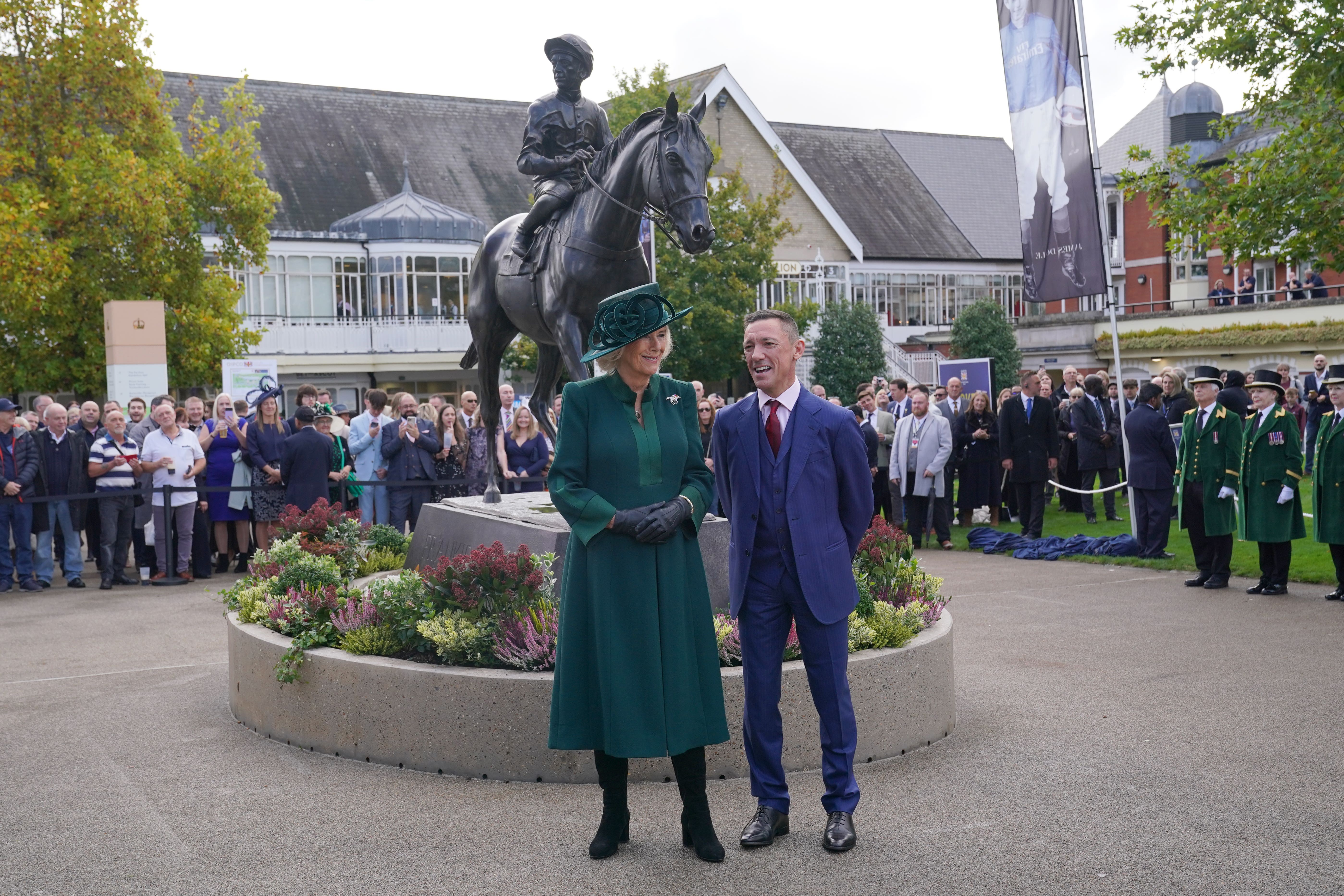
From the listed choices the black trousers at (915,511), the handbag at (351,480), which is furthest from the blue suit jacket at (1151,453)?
the handbag at (351,480)

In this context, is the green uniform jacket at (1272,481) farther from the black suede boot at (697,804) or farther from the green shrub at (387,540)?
the black suede boot at (697,804)

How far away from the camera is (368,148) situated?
43500 millimetres

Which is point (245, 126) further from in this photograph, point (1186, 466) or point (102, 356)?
point (1186, 466)

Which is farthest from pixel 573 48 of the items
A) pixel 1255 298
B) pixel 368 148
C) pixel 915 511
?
pixel 1255 298

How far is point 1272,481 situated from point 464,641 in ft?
25.6

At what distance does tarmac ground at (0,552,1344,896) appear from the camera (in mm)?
4785

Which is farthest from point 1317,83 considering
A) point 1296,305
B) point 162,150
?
point 1296,305

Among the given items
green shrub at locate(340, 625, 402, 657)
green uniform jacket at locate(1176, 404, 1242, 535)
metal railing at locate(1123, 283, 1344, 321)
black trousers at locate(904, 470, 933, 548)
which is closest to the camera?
green shrub at locate(340, 625, 402, 657)

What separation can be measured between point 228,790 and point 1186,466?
9.32 metres

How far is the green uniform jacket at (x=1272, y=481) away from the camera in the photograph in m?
10.9

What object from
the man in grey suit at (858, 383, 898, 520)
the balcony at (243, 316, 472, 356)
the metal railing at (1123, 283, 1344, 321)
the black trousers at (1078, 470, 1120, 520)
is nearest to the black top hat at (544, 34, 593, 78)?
the man in grey suit at (858, 383, 898, 520)

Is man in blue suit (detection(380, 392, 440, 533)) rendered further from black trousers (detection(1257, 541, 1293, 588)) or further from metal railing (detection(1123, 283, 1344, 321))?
metal railing (detection(1123, 283, 1344, 321))

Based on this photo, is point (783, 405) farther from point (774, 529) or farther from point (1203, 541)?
point (1203, 541)

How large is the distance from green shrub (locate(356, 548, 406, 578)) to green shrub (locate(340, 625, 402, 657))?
277cm
